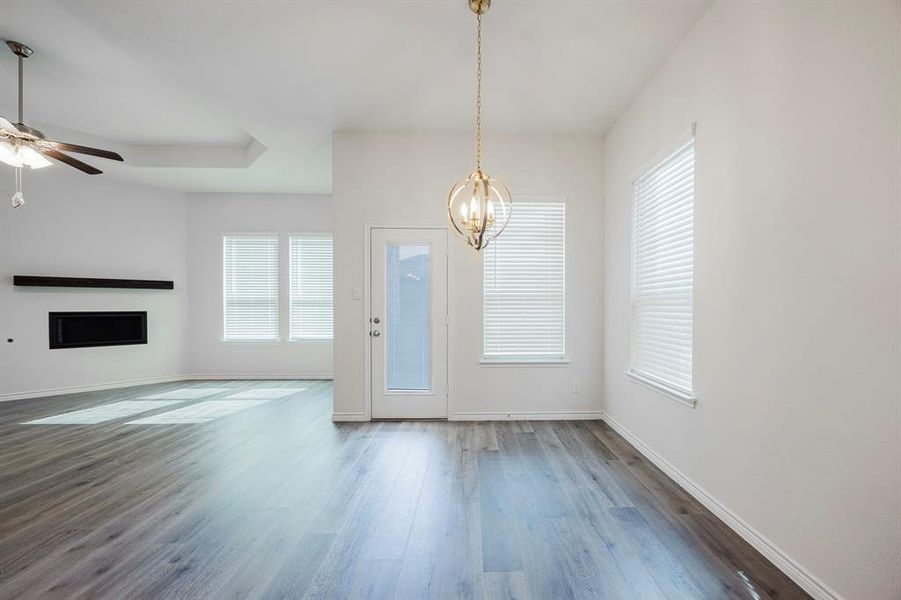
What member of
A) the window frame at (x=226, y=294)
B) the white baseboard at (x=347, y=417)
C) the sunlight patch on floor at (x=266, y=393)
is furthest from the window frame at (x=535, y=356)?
the window frame at (x=226, y=294)

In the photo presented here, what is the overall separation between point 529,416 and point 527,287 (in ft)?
4.60

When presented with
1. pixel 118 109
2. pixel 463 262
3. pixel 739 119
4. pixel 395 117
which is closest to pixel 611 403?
pixel 463 262

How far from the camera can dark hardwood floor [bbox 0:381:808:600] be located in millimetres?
1687

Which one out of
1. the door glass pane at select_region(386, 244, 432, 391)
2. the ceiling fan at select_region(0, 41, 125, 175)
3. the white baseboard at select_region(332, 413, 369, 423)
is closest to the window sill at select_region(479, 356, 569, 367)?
the door glass pane at select_region(386, 244, 432, 391)

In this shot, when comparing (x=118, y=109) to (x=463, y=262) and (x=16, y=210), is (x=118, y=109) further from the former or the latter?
(x=463, y=262)

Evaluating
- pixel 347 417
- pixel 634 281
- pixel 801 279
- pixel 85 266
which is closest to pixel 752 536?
pixel 801 279

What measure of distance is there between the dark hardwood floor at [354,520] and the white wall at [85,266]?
184cm

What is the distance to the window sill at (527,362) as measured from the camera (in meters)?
3.97

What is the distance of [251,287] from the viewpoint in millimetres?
6035

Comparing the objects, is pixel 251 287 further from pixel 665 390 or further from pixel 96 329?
pixel 665 390

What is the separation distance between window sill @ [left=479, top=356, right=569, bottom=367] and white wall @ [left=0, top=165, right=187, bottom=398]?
5.18 meters

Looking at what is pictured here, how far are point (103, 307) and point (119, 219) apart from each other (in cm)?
131

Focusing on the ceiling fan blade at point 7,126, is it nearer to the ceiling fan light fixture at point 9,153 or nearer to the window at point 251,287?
the ceiling fan light fixture at point 9,153

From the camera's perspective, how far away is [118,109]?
3801 millimetres
